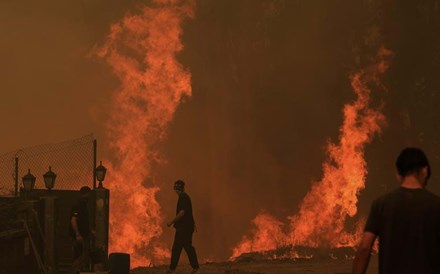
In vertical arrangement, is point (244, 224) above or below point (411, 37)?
below

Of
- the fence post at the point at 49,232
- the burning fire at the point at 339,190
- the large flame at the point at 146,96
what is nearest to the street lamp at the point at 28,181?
the fence post at the point at 49,232

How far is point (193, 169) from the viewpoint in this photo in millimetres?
42031

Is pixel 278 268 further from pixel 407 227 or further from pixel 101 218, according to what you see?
pixel 407 227

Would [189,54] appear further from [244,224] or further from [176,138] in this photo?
[244,224]

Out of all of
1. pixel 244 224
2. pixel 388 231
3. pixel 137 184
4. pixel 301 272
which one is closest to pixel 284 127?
pixel 244 224

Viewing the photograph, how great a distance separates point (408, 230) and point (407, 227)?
0.07 feet

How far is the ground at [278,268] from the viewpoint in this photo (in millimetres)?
17391

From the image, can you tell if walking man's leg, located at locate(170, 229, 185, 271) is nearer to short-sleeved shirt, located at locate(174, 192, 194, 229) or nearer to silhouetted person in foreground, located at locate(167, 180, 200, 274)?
silhouetted person in foreground, located at locate(167, 180, 200, 274)

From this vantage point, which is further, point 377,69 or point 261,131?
point 261,131

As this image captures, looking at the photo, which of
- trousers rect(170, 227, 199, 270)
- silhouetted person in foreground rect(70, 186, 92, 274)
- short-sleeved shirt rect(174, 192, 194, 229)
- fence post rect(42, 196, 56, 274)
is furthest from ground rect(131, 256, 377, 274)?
silhouetted person in foreground rect(70, 186, 92, 274)

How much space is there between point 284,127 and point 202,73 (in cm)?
541

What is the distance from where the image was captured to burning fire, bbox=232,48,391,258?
109ft

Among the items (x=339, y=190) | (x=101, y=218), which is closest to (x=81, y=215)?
(x=101, y=218)

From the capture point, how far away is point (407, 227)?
570 centimetres
